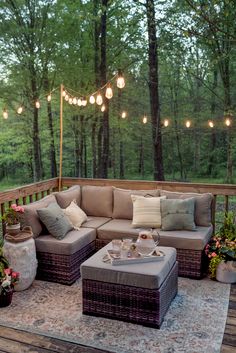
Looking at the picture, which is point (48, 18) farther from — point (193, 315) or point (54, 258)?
point (193, 315)

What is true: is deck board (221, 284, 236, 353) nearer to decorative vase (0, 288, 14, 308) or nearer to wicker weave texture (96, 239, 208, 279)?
wicker weave texture (96, 239, 208, 279)

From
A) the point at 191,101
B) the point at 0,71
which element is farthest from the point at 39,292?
the point at 191,101

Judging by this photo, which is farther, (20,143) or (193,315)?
(20,143)

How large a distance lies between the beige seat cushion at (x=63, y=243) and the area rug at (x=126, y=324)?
42cm

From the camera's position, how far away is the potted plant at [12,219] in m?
3.52

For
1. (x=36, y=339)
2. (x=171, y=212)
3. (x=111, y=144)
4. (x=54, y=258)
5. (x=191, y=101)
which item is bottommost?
(x=36, y=339)

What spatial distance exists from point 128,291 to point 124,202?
6.16 feet

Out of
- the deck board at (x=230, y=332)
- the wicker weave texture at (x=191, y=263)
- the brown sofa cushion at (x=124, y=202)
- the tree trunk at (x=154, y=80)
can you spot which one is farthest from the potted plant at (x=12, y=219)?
the tree trunk at (x=154, y=80)

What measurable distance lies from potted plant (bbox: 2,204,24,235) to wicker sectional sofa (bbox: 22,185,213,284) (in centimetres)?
17

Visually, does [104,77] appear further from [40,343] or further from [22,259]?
[40,343]

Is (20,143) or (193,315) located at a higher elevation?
(20,143)

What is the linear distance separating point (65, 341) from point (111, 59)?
744cm

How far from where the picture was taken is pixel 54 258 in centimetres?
364

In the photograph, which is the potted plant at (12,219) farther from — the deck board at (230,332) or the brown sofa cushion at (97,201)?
the deck board at (230,332)
